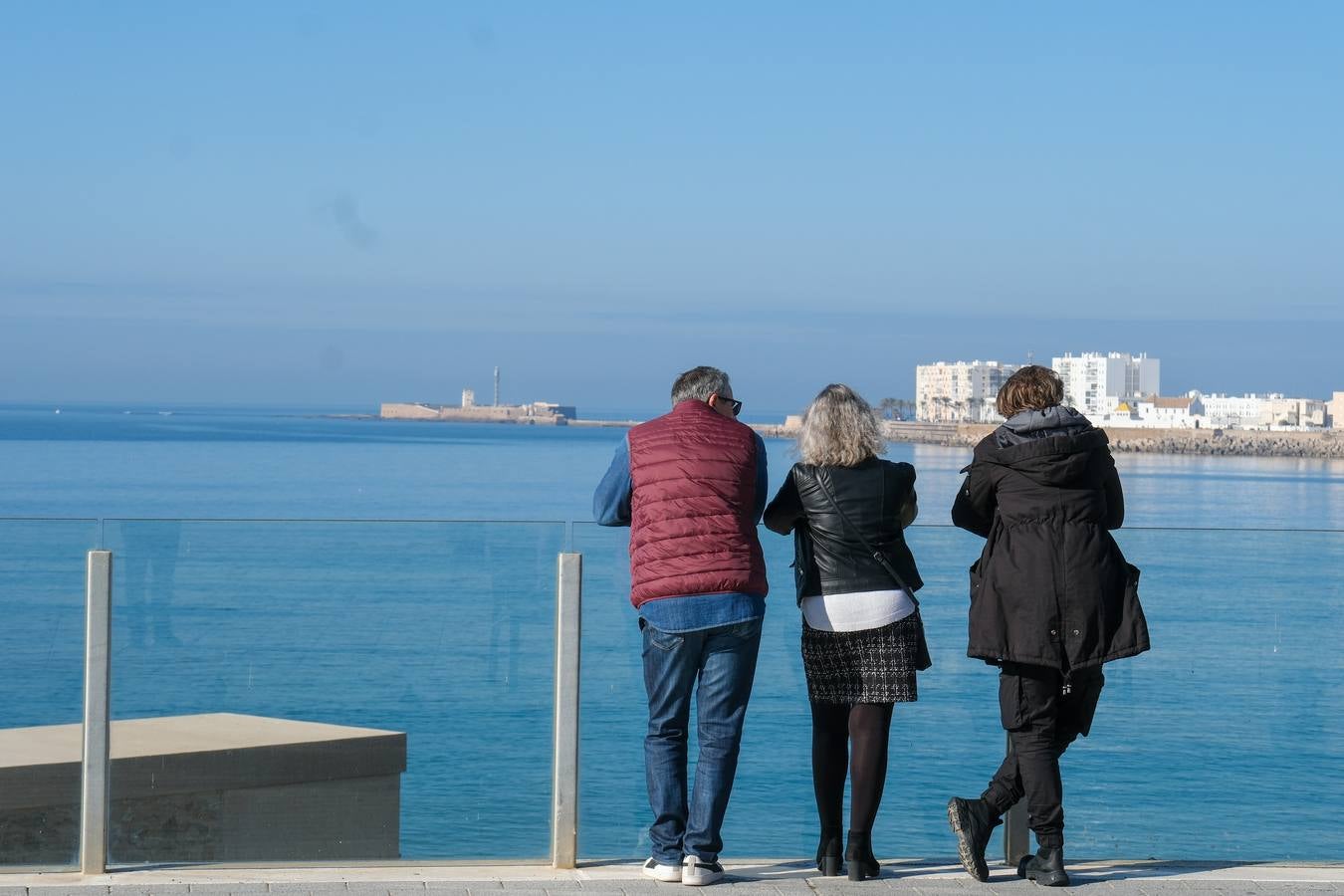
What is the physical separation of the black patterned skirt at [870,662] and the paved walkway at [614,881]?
1.64ft

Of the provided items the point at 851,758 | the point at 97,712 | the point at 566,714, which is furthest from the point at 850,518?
the point at 97,712

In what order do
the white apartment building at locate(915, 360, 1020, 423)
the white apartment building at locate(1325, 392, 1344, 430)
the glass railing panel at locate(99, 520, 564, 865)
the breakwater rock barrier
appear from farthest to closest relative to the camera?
the white apartment building at locate(915, 360, 1020, 423)
the white apartment building at locate(1325, 392, 1344, 430)
the breakwater rock barrier
the glass railing panel at locate(99, 520, 564, 865)

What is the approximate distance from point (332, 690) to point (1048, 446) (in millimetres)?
2004

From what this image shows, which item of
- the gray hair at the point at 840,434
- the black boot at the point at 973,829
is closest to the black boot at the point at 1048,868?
the black boot at the point at 973,829

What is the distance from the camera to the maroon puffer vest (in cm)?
402

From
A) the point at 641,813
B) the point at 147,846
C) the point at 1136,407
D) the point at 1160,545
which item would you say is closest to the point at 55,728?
the point at 147,846

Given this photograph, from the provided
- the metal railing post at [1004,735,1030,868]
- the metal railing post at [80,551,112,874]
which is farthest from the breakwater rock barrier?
the metal railing post at [80,551,112,874]

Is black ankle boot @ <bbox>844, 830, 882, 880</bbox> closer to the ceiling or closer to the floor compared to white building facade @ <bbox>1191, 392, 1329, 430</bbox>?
closer to the floor

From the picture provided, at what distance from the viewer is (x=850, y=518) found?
409cm

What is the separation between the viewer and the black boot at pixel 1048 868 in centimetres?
419

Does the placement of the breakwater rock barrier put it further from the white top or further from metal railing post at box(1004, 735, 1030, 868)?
the white top

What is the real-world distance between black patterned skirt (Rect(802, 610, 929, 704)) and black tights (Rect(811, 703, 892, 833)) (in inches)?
1.7

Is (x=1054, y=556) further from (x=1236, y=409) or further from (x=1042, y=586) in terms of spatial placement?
(x=1236, y=409)

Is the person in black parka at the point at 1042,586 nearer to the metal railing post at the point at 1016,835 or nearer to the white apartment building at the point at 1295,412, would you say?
the metal railing post at the point at 1016,835
